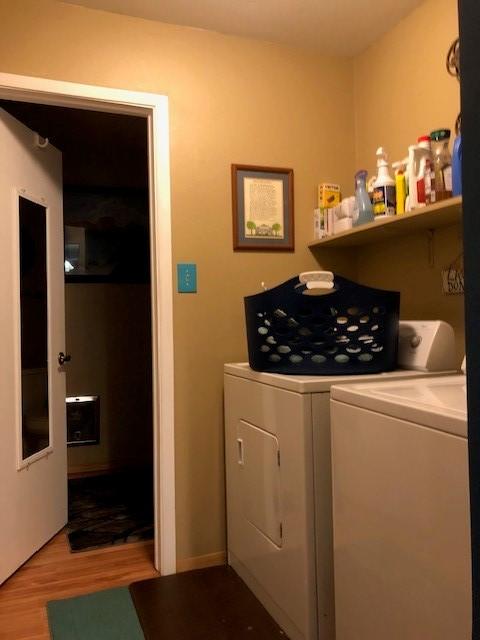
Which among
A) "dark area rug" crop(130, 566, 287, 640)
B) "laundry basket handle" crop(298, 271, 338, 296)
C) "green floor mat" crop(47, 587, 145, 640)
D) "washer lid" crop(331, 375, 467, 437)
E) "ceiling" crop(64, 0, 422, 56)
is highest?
"ceiling" crop(64, 0, 422, 56)

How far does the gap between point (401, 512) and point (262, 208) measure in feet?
5.23

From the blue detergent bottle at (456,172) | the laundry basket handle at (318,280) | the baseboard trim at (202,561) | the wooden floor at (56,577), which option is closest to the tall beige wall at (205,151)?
the baseboard trim at (202,561)

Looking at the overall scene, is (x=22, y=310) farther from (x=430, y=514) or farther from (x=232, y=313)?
(x=430, y=514)

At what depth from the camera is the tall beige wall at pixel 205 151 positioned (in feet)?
6.91

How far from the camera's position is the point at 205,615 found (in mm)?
1815

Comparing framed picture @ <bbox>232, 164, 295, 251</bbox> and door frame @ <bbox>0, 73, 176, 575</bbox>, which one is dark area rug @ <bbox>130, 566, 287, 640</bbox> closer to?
door frame @ <bbox>0, 73, 176, 575</bbox>

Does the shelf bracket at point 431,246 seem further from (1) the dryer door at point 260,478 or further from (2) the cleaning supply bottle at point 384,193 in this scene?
(1) the dryer door at point 260,478

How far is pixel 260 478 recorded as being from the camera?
181 cm

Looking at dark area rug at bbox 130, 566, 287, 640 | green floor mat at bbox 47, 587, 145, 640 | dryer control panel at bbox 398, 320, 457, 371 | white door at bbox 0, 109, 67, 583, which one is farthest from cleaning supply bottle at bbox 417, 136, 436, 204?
green floor mat at bbox 47, 587, 145, 640

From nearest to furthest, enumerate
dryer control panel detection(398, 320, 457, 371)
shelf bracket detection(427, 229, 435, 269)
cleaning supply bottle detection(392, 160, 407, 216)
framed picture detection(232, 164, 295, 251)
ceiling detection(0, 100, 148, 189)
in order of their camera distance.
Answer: dryer control panel detection(398, 320, 457, 371)
cleaning supply bottle detection(392, 160, 407, 216)
shelf bracket detection(427, 229, 435, 269)
framed picture detection(232, 164, 295, 251)
ceiling detection(0, 100, 148, 189)

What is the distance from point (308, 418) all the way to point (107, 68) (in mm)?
1668

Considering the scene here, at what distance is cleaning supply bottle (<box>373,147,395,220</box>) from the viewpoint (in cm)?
195

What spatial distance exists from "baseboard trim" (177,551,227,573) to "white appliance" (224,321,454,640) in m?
0.18

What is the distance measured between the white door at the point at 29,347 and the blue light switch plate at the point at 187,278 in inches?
28.4
